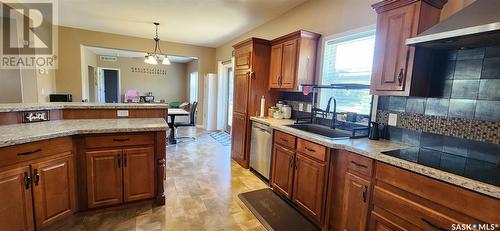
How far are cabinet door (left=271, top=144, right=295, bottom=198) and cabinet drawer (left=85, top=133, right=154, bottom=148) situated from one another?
144 cm

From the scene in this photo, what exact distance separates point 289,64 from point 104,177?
8.30 feet

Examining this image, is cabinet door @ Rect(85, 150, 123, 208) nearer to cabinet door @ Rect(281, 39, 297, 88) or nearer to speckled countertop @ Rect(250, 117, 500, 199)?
speckled countertop @ Rect(250, 117, 500, 199)

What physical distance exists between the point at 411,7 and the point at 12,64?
613 cm

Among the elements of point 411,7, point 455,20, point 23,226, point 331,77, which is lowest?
point 23,226

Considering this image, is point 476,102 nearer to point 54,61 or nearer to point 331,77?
point 331,77

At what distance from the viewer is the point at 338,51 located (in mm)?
2762

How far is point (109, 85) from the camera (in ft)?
32.0

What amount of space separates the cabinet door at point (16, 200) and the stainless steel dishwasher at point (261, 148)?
2360mm

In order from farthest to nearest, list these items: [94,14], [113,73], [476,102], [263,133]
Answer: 1. [113,73]
2. [94,14]
3. [263,133]
4. [476,102]

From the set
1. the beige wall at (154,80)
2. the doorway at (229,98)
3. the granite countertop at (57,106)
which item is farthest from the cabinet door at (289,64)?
the beige wall at (154,80)

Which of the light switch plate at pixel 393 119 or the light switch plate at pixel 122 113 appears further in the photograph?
the light switch plate at pixel 122 113

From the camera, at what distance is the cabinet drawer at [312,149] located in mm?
2021

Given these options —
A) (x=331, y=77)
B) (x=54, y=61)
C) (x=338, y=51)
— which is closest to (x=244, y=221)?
(x=331, y=77)

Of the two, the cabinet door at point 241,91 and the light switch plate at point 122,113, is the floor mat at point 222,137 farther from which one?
the light switch plate at point 122,113
